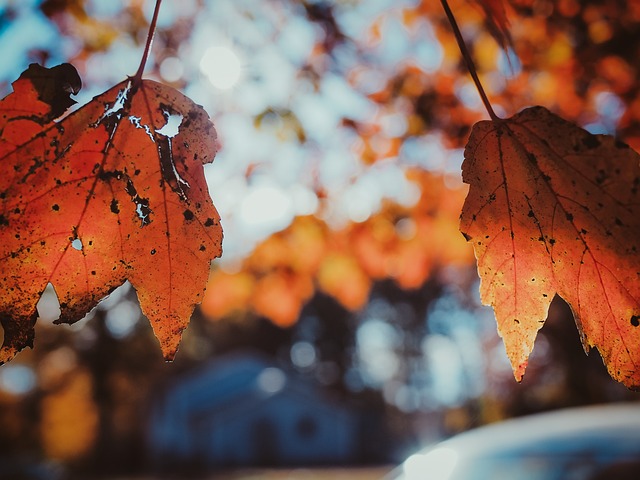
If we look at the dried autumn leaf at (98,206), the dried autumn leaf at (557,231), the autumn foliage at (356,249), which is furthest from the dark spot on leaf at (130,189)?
the autumn foliage at (356,249)

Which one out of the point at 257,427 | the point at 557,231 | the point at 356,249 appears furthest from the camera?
the point at 257,427

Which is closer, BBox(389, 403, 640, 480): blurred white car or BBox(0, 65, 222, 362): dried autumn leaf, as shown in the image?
BBox(0, 65, 222, 362): dried autumn leaf

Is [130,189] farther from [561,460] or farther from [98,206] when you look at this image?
[561,460]

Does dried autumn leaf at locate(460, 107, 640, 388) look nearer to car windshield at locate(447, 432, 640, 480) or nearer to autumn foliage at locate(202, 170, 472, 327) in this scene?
car windshield at locate(447, 432, 640, 480)

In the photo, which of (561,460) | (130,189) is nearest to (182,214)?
(130,189)

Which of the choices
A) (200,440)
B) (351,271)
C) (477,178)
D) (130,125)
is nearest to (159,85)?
(130,125)

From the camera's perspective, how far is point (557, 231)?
3.35 ft

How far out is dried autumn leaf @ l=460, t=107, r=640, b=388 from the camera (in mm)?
975

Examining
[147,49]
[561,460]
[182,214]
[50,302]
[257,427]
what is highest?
[257,427]

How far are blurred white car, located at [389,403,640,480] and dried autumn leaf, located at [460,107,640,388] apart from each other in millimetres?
2534

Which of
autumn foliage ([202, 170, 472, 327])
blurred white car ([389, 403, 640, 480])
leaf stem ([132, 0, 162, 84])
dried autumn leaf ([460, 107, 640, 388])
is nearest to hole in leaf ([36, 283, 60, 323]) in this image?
leaf stem ([132, 0, 162, 84])

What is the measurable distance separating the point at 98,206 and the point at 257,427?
125 feet

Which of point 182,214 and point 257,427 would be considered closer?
point 182,214

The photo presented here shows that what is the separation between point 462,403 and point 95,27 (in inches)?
1968
